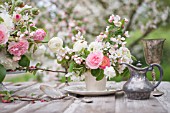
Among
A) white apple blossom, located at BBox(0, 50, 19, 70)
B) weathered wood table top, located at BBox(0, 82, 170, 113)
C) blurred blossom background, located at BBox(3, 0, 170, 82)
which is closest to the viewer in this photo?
weathered wood table top, located at BBox(0, 82, 170, 113)

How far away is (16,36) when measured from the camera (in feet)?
5.81

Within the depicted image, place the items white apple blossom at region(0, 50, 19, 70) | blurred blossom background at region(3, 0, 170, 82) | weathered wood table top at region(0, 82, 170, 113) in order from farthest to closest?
blurred blossom background at region(3, 0, 170, 82) → white apple blossom at region(0, 50, 19, 70) → weathered wood table top at region(0, 82, 170, 113)

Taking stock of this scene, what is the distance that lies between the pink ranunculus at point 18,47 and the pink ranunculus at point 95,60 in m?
0.26

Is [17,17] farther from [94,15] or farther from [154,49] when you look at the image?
[94,15]

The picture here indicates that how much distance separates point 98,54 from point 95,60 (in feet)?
0.09

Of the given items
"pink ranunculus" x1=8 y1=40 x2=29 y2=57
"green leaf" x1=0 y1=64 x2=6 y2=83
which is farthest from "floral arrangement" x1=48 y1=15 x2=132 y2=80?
"green leaf" x1=0 y1=64 x2=6 y2=83

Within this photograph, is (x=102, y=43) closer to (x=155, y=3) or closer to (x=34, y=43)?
(x=34, y=43)

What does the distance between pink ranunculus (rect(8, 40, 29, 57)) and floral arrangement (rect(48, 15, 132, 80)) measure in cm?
11

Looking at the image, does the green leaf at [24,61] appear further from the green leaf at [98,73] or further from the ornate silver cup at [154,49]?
the ornate silver cup at [154,49]

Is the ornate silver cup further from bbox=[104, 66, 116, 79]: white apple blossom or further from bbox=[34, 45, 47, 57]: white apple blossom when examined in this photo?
bbox=[34, 45, 47, 57]: white apple blossom

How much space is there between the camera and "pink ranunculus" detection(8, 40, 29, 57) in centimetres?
173

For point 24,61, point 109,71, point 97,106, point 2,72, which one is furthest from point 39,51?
point 97,106

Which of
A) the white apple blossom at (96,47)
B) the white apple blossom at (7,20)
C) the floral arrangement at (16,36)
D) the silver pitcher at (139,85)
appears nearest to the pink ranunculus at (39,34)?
the floral arrangement at (16,36)

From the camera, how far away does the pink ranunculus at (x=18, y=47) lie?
Result: 5.66 ft
